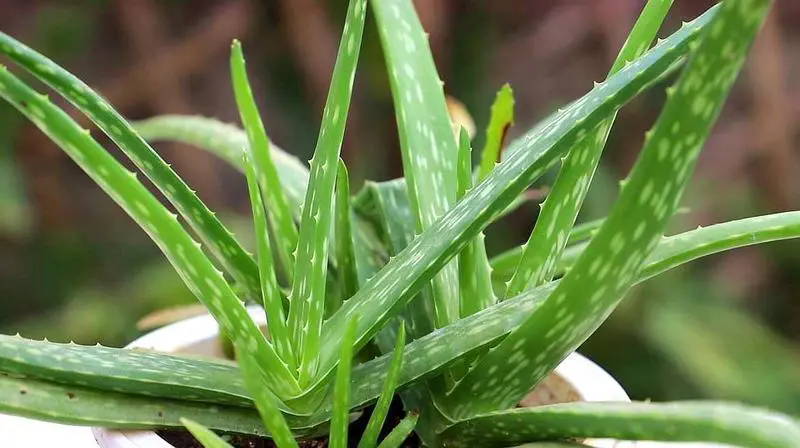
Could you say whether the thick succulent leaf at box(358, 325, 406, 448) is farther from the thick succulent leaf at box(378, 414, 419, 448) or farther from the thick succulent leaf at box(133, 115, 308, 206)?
the thick succulent leaf at box(133, 115, 308, 206)

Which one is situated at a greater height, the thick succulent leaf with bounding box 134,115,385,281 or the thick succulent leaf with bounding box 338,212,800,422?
the thick succulent leaf with bounding box 134,115,385,281

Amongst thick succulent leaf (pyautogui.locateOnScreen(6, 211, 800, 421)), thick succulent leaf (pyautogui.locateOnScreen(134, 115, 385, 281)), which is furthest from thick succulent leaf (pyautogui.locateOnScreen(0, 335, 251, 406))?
thick succulent leaf (pyautogui.locateOnScreen(134, 115, 385, 281))

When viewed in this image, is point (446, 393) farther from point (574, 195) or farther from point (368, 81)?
point (368, 81)

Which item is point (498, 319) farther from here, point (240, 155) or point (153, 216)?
point (240, 155)

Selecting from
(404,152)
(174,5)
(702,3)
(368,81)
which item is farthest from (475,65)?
(404,152)

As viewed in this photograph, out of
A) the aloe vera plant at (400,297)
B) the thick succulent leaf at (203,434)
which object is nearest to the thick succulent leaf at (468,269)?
the aloe vera plant at (400,297)

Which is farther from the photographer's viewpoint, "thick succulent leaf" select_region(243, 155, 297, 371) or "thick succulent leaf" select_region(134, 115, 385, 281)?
"thick succulent leaf" select_region(134, 115, 385, 281)

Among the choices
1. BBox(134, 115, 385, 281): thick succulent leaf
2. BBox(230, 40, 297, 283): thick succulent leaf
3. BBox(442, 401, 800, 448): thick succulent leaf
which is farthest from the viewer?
BBox(134, 115, 385, 281): thick succulent leaf
